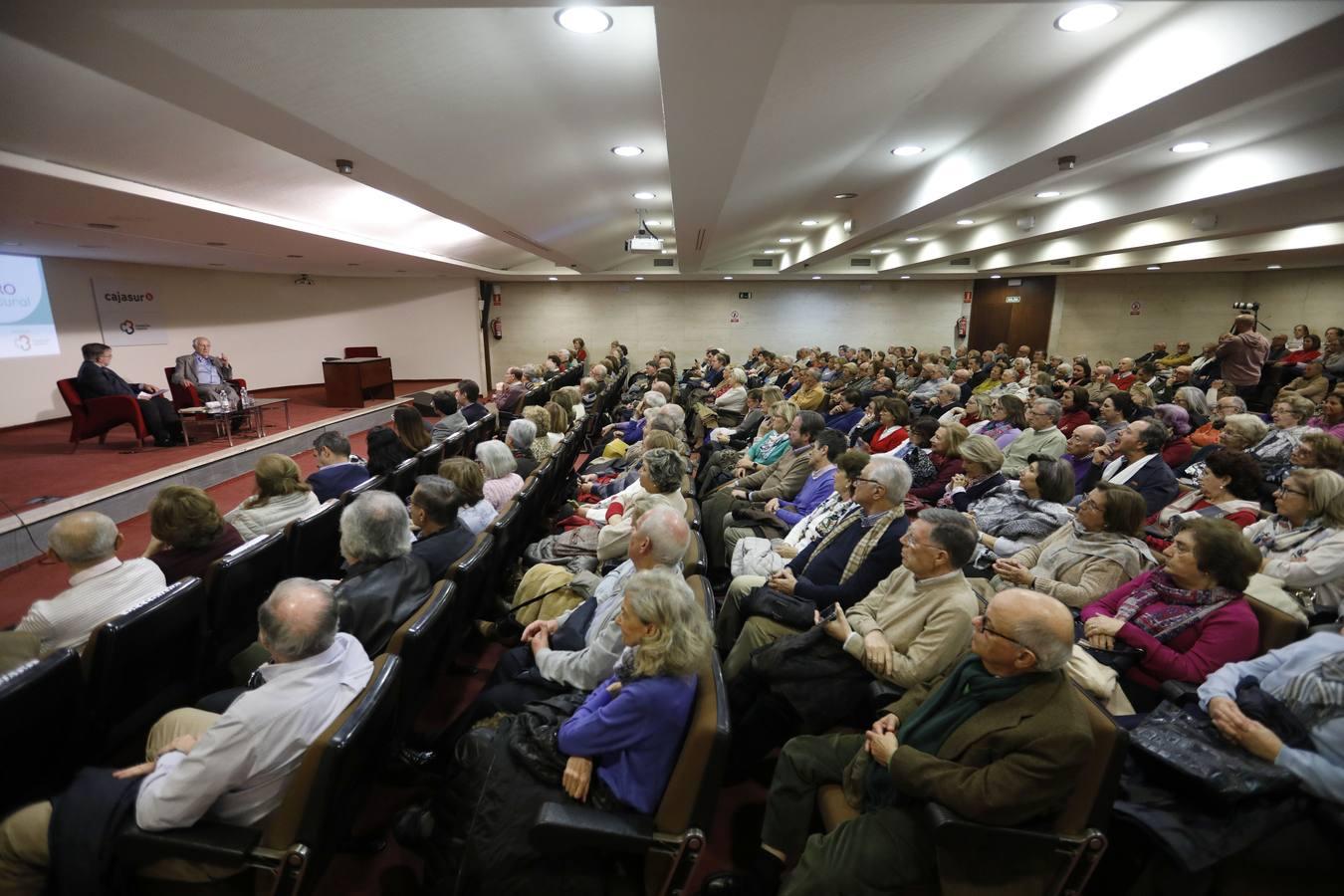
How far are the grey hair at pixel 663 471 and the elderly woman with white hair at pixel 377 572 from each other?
1160 millimetres

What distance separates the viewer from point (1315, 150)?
4016 millimetres

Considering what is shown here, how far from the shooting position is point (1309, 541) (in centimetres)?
254

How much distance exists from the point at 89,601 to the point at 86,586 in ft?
0.20

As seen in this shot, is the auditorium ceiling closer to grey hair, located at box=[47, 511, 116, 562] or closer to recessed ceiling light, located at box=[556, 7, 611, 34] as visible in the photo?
recessed ceiling light, located at box=[556, 7, 611, 34]

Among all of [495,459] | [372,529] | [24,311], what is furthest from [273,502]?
[24,311]

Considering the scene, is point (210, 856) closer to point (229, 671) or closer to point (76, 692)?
point (76, 692)

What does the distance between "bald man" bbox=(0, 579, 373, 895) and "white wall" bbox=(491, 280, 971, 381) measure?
13636 millimetres

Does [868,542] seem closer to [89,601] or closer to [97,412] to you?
[89,601]

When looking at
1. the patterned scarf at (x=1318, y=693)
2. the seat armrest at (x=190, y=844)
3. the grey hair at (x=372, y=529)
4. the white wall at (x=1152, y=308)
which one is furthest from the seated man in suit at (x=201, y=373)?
the white wall at (x=1152, y=308)

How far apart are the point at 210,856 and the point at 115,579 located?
1.34 meters

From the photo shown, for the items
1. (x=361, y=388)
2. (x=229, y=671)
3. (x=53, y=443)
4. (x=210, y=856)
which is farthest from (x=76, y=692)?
(x=361, y=388)

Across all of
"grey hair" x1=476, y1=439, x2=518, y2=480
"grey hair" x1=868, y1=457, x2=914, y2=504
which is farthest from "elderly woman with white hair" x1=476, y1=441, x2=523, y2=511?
"grey hair" x1=868, y1=457, x2=914, y2=504

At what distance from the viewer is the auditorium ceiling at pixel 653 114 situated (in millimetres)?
2129

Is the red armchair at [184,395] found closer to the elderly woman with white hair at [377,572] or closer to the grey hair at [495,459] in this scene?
the grey hair at [495,459]
